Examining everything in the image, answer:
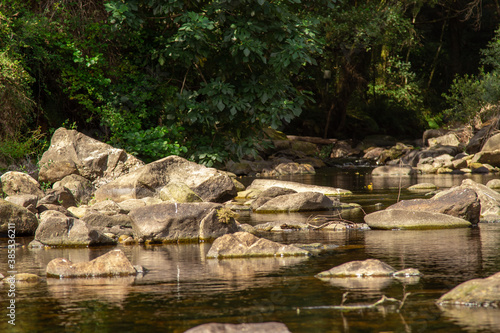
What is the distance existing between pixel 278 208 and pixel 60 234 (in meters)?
5.96

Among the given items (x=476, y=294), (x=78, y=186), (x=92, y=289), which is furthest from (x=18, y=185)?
(x=476, y=294)

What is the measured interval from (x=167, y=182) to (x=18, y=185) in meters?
2.98

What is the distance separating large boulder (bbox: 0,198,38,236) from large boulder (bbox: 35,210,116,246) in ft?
3.05

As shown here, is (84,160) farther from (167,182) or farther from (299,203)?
(299,203)

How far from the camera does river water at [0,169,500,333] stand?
5.27m

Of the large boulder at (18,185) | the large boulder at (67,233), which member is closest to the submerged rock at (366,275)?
the large boulder at (67,233)

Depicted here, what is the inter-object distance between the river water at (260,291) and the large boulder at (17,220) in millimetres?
1041

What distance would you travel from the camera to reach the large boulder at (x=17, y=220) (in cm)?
1100

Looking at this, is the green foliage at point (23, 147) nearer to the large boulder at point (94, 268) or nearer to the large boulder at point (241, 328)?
the large boulder at point (94, 268)

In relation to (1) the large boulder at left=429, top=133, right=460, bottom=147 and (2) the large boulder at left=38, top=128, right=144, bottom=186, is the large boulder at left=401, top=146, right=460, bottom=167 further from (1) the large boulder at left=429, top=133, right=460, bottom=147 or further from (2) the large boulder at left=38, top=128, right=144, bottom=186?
(2) the large boulder at left=38, top=128, right=144, bottom=186

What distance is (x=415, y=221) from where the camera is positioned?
11.2 meters

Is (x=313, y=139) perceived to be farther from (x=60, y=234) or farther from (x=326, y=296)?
(x=326, y=296)

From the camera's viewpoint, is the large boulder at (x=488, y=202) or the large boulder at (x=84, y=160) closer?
the large boulder at (x=488, y=202)

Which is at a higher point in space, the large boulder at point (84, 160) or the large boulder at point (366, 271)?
the large boulder at point (84, 160)
